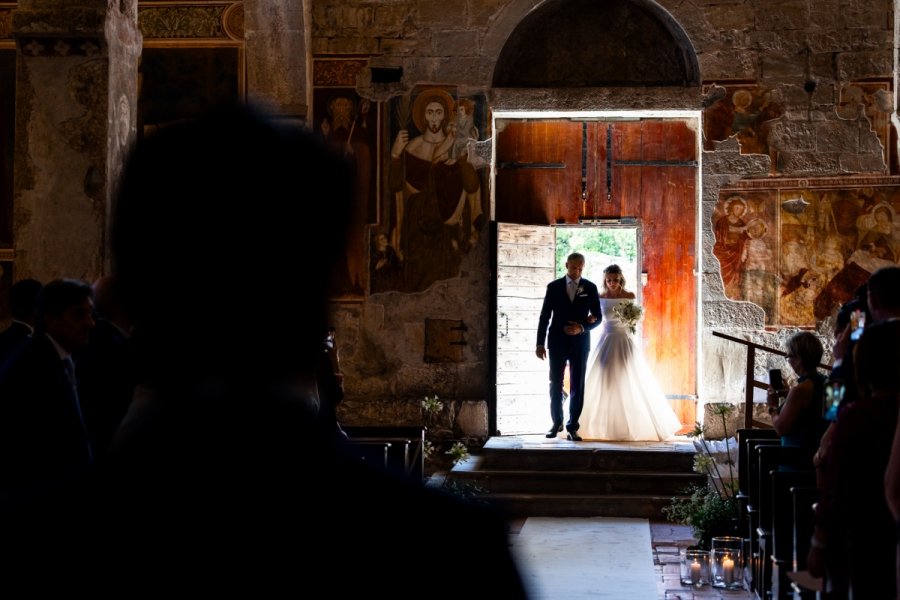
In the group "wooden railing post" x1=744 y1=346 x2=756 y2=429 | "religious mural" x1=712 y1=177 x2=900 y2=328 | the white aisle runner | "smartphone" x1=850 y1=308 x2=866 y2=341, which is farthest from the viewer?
"religious mural" x1=712 y1=177 x2=900 y2=328

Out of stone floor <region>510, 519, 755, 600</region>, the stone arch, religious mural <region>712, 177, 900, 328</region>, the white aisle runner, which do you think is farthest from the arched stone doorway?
stone floor <region>510, 519, 755, 600</region>

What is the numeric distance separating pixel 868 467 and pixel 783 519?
1.73 metres

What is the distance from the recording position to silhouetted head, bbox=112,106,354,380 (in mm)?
865

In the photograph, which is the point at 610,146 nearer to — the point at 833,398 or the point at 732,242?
the point at 732,242

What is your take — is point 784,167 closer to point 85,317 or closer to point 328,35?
point 328,35

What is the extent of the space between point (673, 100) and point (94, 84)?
21.0ft

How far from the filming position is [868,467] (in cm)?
378

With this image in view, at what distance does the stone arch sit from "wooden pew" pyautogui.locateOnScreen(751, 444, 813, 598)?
6.19 metres

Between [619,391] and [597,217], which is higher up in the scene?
[597,217]

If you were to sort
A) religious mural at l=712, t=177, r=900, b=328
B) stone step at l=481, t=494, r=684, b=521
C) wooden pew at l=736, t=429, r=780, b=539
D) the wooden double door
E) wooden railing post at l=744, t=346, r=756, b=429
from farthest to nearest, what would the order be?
the wooden double door < religious mural at l=712, t=177, r=900, b=328 < wooden railing post at l=744, t=346, r=756, b=429 < stone step at l=481, t=494, r=684, b=521 < wooden pew at l=736, t=429, r=780, b=539

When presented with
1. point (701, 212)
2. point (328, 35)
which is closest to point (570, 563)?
point (701, 212)

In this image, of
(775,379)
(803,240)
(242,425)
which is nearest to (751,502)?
(775,379)

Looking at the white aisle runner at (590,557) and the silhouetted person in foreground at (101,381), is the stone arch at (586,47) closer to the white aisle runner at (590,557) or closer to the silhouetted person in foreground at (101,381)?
the white aisle runner at (590,557)

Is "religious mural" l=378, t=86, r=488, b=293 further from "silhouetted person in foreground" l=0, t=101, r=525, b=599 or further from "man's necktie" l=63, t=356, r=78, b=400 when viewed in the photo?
"silhouetted person in foreground" l=0, t=101, r=525, b=599
